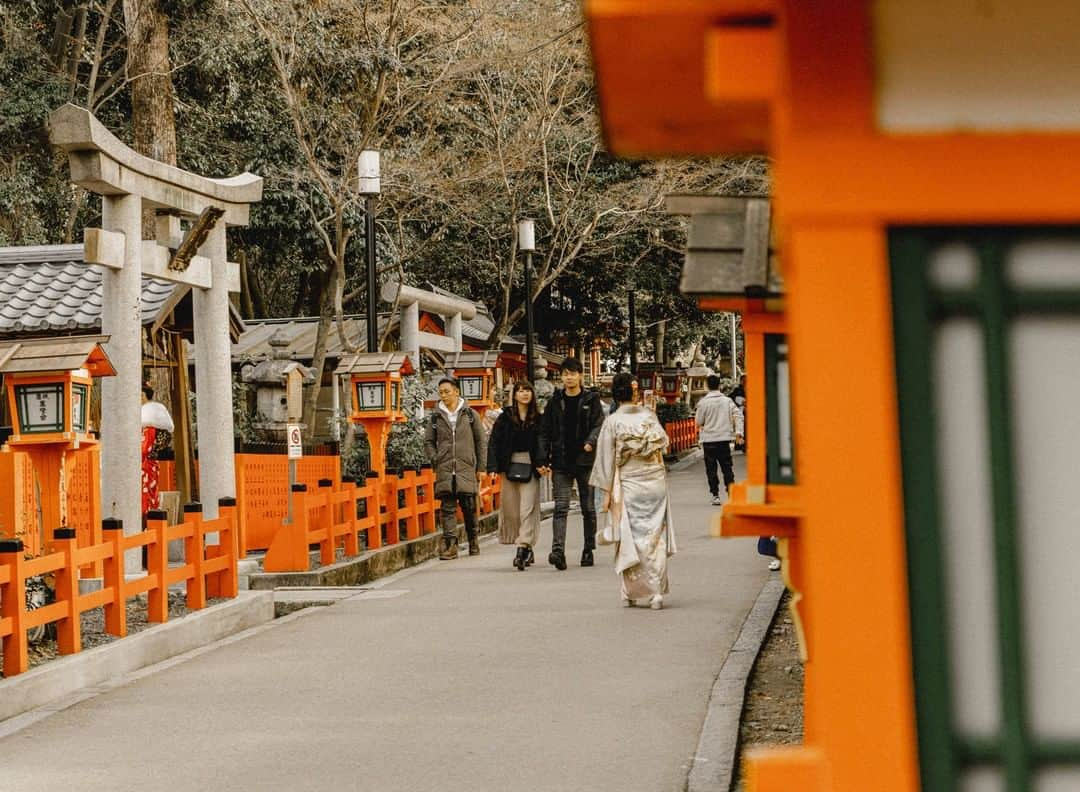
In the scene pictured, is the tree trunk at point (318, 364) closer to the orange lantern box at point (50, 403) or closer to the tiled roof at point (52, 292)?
the tiled roof at point (52, 292)

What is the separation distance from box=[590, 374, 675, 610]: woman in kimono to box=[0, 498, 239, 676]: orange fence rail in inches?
121

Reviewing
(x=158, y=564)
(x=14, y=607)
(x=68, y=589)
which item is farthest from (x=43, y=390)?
(x=14, y=607)

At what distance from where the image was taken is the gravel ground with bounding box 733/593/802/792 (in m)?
7.54

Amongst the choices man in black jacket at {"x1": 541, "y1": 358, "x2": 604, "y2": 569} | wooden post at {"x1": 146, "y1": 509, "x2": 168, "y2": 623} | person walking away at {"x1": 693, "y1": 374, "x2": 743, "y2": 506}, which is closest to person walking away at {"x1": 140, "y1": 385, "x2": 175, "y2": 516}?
man in black jacket at {"x1": 541, "y1": 358, "x2": 604, "y2": 569}

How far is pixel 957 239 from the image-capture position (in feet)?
9.21

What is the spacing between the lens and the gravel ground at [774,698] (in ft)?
24.7

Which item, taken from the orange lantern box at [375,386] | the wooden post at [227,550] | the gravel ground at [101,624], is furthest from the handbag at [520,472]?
the gravel ground at [101,624]

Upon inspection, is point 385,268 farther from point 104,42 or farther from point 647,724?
point 647,724

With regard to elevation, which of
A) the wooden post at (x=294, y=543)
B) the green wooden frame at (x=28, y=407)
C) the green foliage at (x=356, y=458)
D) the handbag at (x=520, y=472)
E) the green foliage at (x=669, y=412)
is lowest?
the wooden post at (x=294, y=543)

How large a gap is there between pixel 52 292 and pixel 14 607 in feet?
31.0

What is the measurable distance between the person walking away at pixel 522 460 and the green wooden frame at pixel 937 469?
12.3m

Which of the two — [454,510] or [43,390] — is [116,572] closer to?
[43,390]

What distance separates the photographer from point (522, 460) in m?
15.2

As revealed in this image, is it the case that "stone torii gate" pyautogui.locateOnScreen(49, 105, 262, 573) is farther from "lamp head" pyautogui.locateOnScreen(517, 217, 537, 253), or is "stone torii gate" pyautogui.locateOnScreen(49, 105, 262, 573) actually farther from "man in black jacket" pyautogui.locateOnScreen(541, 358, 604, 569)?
"lamp head" pyautogui.locateOnScreen(517, 217, 537, 253)
